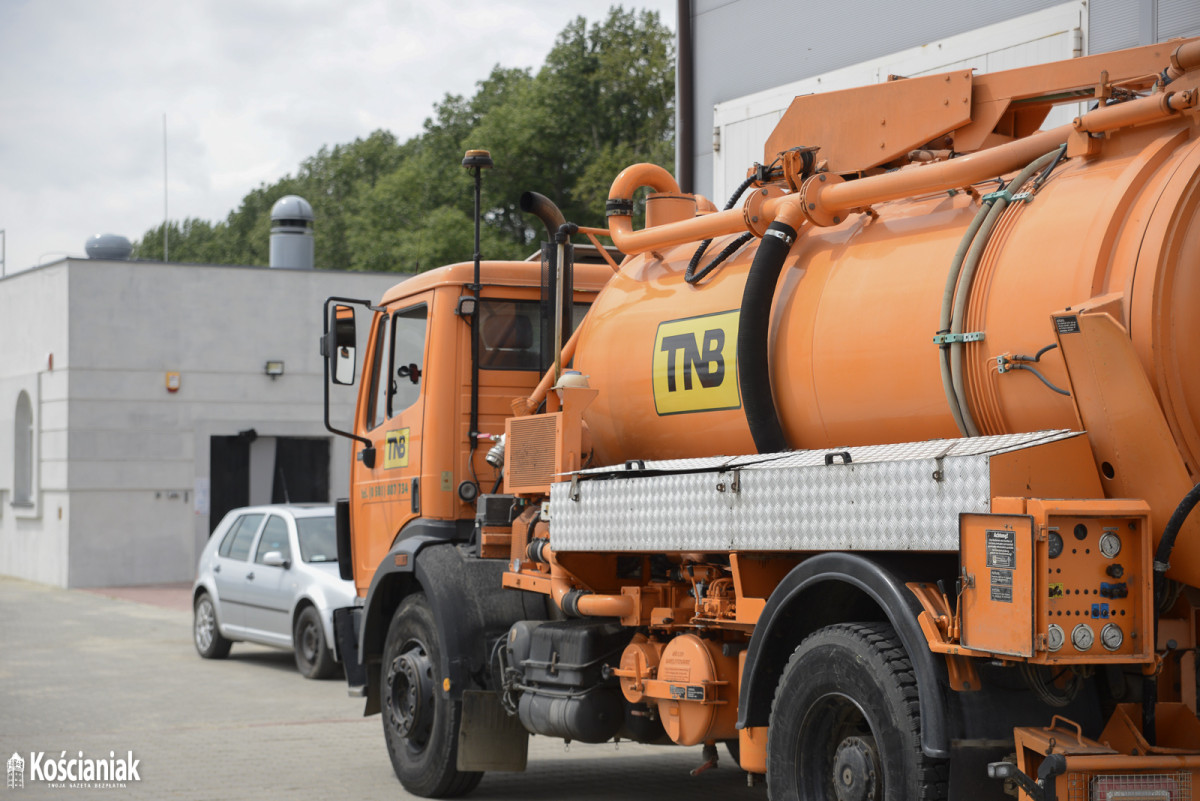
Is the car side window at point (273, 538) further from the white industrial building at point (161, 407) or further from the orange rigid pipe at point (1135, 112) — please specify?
the white industrial building at point (161, 407)

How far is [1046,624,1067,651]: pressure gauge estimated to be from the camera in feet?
14.1

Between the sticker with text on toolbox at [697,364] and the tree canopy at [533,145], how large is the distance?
41.2 metres

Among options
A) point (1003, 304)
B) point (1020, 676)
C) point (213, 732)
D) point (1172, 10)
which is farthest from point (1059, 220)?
point (213, 732)

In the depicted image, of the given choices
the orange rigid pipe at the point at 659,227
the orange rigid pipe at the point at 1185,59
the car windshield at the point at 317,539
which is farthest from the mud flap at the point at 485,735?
the car windshield at the point at 317,539

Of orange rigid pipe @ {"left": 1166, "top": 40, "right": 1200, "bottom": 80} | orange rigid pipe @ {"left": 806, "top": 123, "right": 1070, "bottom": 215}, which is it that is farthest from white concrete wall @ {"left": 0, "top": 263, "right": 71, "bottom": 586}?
orange rigid pipe @ {"left": 1166, "top": 40, "right": 1200, "bottom": 80}

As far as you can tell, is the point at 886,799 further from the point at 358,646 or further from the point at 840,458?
the point at 358,646

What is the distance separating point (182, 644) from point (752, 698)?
13.1 metres

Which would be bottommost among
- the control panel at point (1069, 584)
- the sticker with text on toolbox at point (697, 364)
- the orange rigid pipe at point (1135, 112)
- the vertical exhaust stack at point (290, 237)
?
the control panel at point (1069, 584)

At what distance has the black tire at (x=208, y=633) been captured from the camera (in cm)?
1597

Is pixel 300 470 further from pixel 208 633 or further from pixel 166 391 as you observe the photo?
pixel 208 633

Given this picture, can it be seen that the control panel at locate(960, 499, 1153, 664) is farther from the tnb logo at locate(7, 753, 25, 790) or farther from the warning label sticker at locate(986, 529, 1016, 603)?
the tnb logo at locate(7, 753, 25, 790)

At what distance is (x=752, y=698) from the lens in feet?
18.4

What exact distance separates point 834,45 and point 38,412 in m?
19.6

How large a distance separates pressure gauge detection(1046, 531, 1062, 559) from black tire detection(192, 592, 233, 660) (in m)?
12.9
